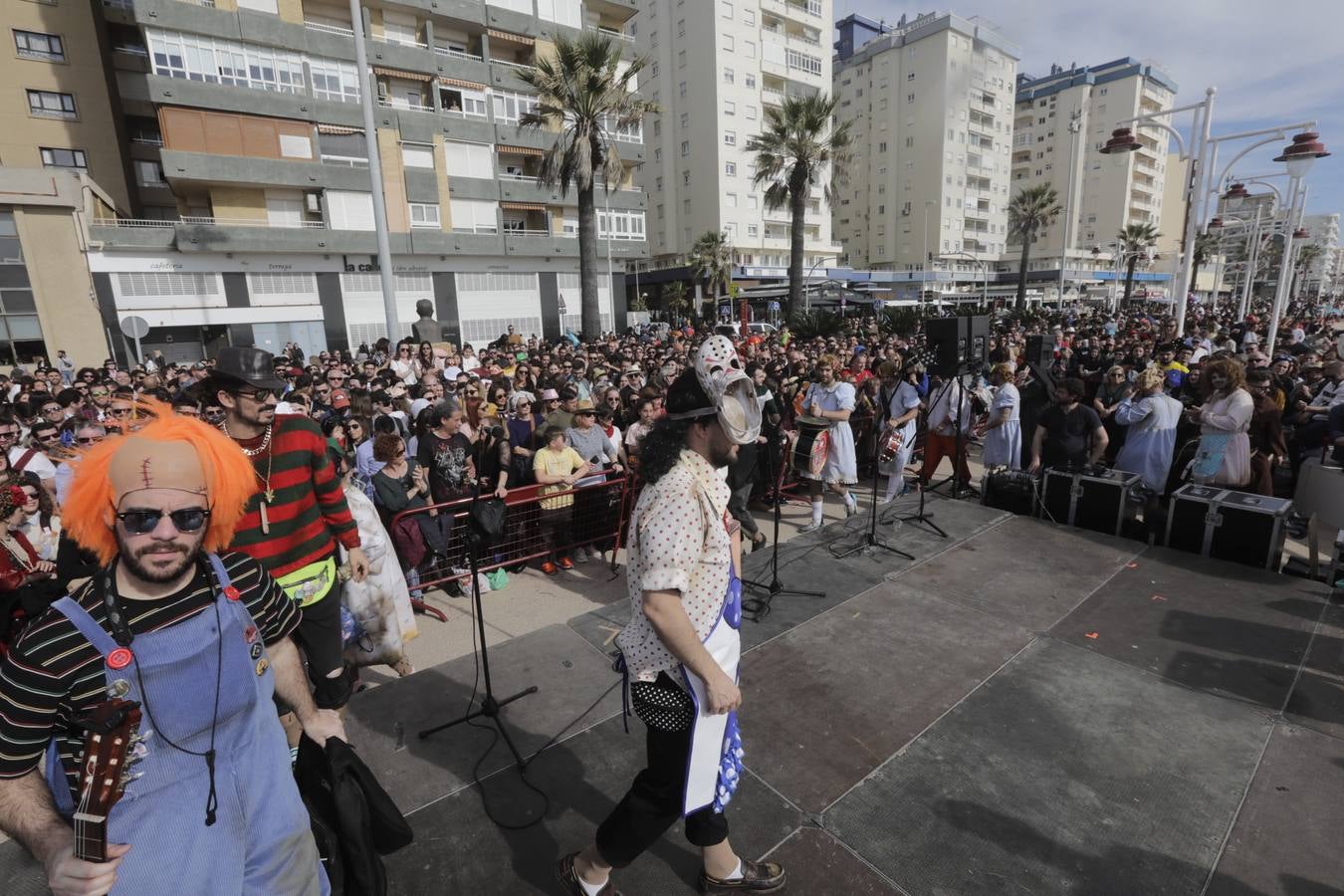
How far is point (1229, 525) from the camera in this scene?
5594mm

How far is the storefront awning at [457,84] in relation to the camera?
28203 millimetres

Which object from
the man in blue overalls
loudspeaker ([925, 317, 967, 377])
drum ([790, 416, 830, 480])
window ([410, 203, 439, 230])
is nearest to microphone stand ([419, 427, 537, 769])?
the man in blue overalls

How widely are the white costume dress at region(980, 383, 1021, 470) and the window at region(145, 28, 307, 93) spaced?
96.0 feet

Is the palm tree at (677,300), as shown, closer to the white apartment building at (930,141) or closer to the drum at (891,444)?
the white apartment building at (930,141)

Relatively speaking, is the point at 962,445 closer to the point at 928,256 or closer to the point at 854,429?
the point at 854,429

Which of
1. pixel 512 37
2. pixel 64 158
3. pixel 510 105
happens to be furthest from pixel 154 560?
pixel 64 158

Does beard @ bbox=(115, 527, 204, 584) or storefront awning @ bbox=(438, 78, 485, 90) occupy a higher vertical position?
storefront awning @ bbox=(438, 78, 485, 90)

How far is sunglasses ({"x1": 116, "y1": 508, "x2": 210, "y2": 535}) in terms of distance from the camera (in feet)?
5.22

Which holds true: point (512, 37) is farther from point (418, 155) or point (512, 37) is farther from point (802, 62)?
point (802, 62)

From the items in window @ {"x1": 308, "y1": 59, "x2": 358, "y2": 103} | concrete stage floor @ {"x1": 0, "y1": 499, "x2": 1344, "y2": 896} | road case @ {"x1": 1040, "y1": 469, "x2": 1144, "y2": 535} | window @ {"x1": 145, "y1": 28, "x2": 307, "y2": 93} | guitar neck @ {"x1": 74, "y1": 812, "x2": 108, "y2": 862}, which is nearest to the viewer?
guitar neck @ {"x1": 74, "y1": 812, "x2": 108, "y2": 862}

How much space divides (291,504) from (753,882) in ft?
8.88

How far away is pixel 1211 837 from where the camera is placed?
282 cm

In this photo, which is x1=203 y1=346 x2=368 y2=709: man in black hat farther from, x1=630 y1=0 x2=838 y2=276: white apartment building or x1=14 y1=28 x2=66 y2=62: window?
x1=630 y1=0 x2=838 y2=276: white apartment building

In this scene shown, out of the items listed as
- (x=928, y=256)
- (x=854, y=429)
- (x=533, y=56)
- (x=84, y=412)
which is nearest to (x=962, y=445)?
(x=854, y=429)
